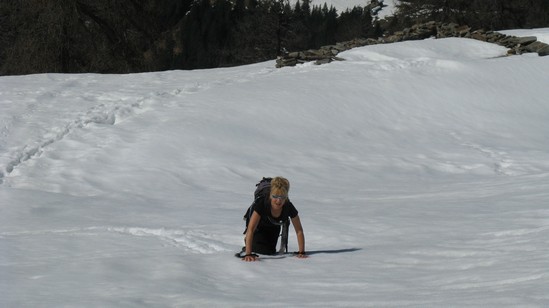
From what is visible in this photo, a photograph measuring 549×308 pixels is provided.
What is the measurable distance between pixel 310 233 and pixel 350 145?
662cm

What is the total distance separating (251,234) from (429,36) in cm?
1977

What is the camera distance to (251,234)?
6.25 m

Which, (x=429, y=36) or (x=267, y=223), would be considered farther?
(x=429, y=36)

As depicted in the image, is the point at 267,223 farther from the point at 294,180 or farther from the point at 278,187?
the point at 294,180

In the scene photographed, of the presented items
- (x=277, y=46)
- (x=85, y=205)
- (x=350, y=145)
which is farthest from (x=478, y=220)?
(x=277, y=46)

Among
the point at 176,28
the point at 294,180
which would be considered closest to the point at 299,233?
the point at 294,180

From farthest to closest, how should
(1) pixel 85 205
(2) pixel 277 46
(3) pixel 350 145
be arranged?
(2) pixel 277 46, (3) pixel 350 145, (1) pixel 85 205

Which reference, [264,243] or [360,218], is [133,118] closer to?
[360,218]

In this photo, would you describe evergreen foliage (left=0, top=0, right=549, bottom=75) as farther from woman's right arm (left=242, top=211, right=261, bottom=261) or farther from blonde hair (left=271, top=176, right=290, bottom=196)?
blonde hair (left=271, top=176, right=290, bottom=196)

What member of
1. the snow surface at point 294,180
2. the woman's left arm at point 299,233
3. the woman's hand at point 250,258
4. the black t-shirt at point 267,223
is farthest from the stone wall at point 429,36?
the woman's hand at point 250,258

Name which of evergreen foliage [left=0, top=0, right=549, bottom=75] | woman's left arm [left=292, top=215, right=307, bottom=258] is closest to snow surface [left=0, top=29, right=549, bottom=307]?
woman's left arm [left=292, top=215, right=307, bottom=258]

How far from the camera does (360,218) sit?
888 centimetres

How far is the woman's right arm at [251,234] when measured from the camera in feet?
20.4

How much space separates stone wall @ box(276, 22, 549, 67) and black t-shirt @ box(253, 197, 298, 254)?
1423cm
